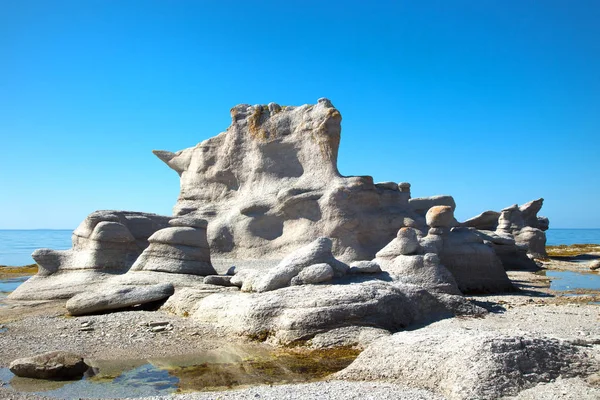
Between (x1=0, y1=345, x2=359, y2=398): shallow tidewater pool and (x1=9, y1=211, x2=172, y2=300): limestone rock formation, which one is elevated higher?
(x1=9, y1=211, x2=172, y2=300): limestone rock formation

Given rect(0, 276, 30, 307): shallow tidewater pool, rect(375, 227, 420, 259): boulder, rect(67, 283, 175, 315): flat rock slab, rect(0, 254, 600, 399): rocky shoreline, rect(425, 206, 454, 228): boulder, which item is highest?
rect(425, 206, 454, 228): boulder

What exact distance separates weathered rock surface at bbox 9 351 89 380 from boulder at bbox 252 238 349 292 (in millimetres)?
3917

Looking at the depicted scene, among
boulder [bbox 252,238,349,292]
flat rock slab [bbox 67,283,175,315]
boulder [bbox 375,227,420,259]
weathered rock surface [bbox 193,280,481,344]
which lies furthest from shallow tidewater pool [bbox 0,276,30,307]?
boulder [bbox 375,227,420,259]

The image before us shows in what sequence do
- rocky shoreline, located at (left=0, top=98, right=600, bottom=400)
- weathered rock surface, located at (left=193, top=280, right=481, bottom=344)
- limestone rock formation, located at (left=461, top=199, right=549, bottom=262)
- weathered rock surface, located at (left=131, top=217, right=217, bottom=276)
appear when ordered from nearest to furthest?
1. rocky shoreline, located at (left=0, top=98, right=600, bottom=400)
2. weathered rock surface, located at (left=193, top=280, right=481, bottom=344)
3. weathered rock surface, located at (left=131, top=217, right=217, bottom=276)
4. limestone rock formation, located at (left=461, top=199, right=549, bottom=262)

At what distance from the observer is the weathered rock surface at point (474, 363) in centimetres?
596

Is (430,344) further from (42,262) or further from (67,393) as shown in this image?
(42,262)

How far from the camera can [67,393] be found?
21.9 ft

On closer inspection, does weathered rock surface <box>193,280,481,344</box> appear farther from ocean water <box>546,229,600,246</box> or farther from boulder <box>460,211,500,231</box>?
ocean water <box>546,229,600,246</box>

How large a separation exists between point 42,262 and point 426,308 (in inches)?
432

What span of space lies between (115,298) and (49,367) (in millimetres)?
4792

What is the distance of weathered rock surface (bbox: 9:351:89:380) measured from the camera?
23.6 feet

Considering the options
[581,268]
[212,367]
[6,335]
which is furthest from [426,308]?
[581,268]

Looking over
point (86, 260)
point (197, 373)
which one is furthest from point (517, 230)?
point (197, 373)

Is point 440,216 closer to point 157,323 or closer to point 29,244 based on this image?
point 157,323
